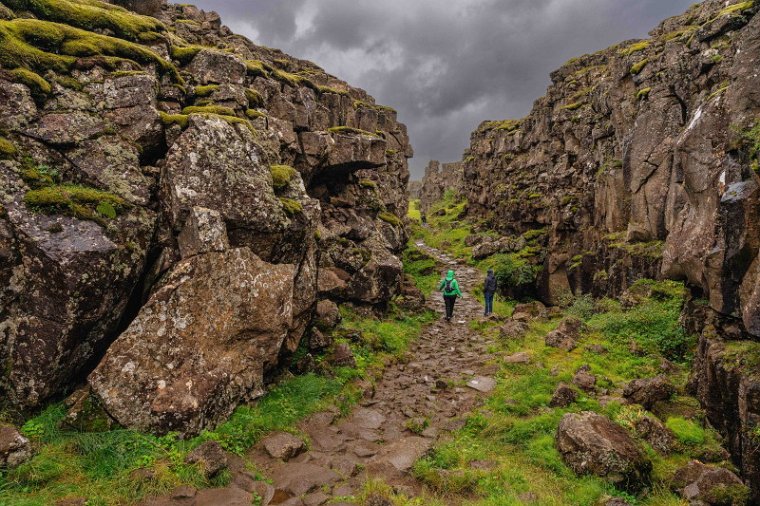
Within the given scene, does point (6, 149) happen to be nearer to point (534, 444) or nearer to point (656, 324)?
point (534, 444)

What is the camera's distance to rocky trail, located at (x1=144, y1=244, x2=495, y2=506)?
905 centimetres

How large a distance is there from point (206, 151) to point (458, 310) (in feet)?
70.8

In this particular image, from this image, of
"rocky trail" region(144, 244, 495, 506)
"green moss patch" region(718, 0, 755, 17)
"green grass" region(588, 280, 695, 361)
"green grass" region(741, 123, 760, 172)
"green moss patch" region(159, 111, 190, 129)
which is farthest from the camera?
"green moss patch" region(718, 0, 755, 17)

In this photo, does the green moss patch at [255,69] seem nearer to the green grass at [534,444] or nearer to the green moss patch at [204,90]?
the green moss patch at [204,90]

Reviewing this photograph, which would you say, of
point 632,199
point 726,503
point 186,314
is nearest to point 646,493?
point 726,503

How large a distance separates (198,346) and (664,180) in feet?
87.2

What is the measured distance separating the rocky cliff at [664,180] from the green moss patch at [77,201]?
16173mm

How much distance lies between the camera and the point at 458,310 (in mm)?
29625

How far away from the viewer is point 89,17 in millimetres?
14500

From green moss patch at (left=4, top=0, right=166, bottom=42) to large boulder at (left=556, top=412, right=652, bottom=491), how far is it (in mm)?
20158

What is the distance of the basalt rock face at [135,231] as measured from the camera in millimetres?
9555

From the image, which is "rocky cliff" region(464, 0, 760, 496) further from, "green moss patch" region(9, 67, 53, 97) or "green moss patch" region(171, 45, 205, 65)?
"green moss patch" region(171, 45, 205, 65)

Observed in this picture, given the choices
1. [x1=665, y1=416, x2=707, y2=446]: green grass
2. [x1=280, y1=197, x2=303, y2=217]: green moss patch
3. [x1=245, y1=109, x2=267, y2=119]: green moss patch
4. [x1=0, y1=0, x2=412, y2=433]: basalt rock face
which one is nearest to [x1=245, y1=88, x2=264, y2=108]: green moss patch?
[x1=245, y1=109, x2=267, y2=119]: green moss patch

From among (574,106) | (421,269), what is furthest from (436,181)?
(421,269)
